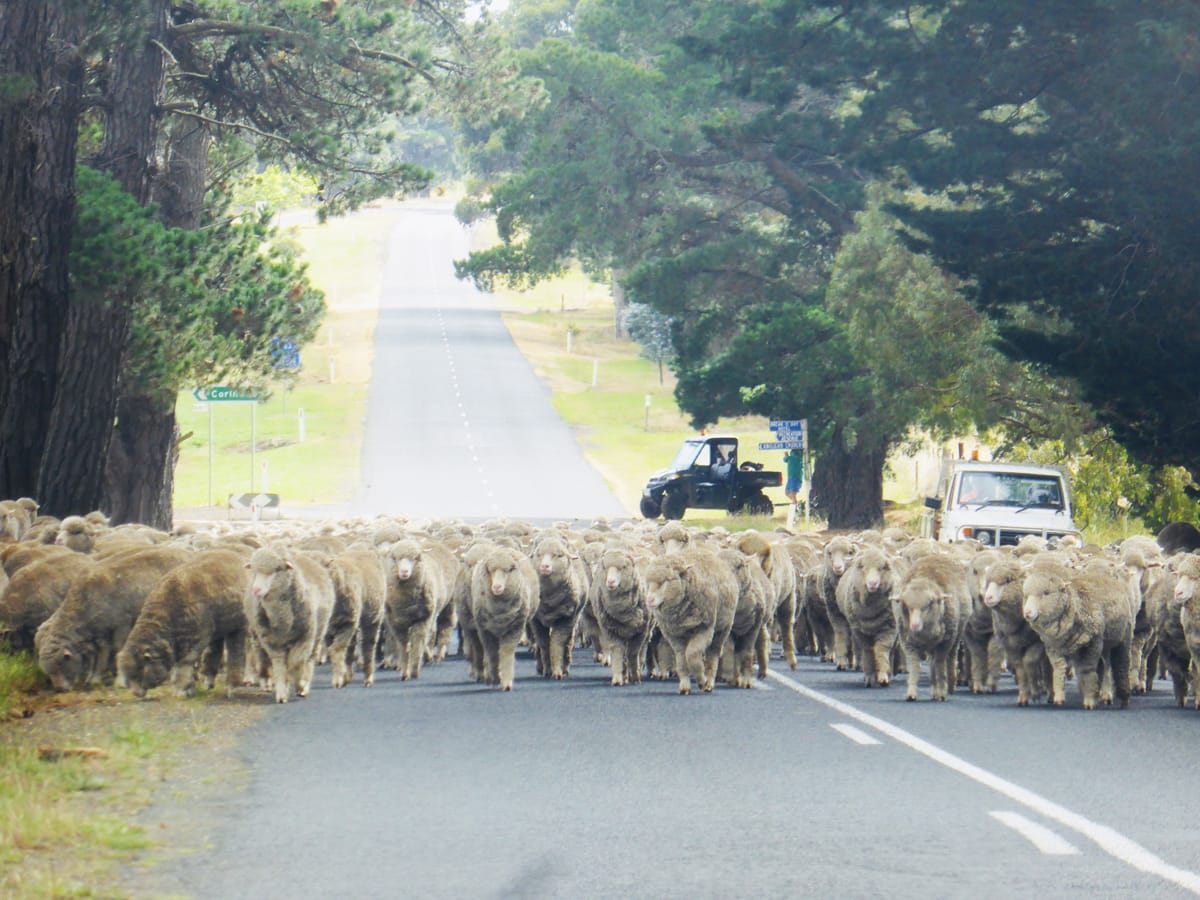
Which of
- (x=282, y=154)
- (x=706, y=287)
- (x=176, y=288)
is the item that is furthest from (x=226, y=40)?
(x=706, y=287)

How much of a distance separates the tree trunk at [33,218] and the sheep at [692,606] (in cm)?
970

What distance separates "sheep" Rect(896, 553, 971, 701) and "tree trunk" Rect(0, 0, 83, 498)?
11305mm

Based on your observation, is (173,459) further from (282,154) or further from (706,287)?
(706,287)

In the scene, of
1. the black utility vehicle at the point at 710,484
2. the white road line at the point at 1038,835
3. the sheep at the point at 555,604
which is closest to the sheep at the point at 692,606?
the sheep at the point at 555,604

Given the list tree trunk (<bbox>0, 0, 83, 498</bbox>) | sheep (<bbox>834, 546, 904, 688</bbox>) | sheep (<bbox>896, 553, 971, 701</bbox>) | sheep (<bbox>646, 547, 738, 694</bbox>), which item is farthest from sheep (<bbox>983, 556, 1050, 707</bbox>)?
tree trunk (<bbox>0, 0, 83, 498</bbox>)

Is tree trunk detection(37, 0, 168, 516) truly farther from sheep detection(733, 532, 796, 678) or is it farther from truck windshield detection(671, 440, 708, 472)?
truck windshield detection(671, 440, 708, 472)

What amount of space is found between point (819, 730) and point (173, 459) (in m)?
22.1

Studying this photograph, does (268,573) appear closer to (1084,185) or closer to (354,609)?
(354,609)

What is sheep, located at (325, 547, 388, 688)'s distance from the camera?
16906 mm

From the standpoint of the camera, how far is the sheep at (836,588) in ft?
63.1

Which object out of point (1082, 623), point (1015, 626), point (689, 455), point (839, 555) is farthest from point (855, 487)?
point (1082, 623)

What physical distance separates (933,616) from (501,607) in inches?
142

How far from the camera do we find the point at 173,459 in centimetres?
3394

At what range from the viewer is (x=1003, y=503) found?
1182 inches
